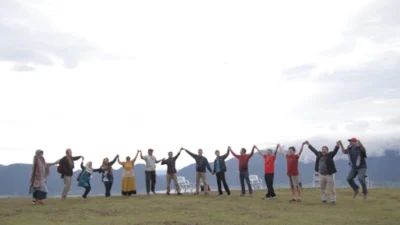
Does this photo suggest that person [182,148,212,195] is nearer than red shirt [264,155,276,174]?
No

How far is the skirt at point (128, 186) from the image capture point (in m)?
22.0

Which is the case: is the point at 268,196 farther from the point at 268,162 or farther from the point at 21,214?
the point at 21,214

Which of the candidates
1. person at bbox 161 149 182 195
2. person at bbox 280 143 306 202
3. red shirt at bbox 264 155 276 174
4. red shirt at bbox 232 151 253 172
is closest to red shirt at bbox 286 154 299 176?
person at bbox 280 143 306 202

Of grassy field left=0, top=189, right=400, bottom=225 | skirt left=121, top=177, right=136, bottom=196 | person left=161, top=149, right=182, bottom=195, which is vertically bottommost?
grassy field left=0, top=189, right=400, bottom=225

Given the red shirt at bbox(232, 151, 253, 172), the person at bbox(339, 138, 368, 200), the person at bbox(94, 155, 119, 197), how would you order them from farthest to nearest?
the person at bbox(94, 155, 119, 197), the red shirt at bbox(232, 151, 253, 172), the person at bbox(339, 138, 368, 200)

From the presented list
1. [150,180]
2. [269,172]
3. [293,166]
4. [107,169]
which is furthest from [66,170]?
[293,166]

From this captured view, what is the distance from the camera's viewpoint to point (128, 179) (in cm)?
2208

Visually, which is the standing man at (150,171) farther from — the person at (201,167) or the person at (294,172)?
the person at (294,172)

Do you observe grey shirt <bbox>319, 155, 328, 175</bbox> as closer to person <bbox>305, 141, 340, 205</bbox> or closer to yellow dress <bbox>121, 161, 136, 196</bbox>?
person <bbox>305, 141, 340, 205</bbox>

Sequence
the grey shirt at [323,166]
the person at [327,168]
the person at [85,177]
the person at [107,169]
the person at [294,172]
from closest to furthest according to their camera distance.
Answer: the person at [327,168], the grey shirt at [323,166], the person at [294,172], the person at [85,177], the person at [107,169]

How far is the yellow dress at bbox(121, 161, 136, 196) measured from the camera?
72.1 ft

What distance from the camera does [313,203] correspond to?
18.0 metres

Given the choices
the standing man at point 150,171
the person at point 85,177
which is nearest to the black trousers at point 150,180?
the standing man at point 150,171

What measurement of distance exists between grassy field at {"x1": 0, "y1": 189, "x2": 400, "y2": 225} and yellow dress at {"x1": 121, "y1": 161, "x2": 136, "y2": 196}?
4.25m
